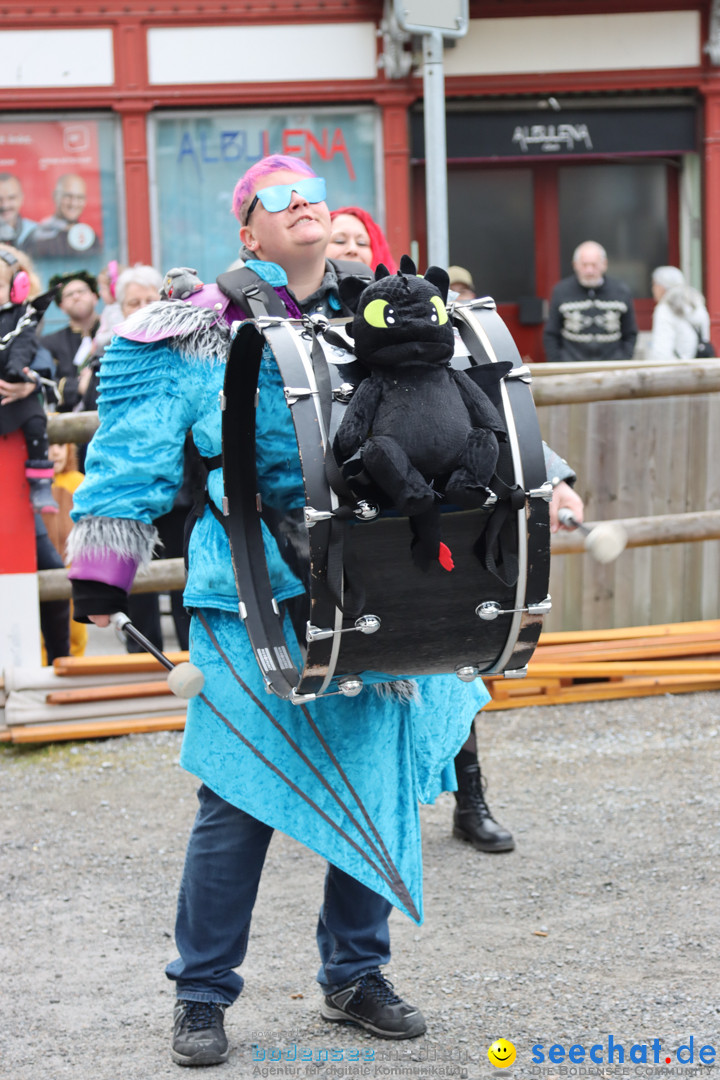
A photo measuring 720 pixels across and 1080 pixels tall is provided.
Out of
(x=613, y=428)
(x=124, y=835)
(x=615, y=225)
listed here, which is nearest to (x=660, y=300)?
(x=615, y=225)

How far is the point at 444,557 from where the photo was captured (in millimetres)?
2404

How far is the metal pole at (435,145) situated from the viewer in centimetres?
486

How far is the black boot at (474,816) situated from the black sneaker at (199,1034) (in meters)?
1.35

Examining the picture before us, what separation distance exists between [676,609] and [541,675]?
2.98 feet

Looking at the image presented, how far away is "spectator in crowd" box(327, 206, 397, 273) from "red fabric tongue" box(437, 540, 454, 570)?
1.82m

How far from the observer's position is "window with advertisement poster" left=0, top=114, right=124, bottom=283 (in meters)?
11.6

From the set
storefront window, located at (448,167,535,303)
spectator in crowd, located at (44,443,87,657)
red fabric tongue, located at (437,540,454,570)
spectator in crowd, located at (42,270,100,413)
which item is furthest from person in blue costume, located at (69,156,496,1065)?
storefront window, located at (448,167,535,303)

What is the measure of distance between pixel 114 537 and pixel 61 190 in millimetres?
9574

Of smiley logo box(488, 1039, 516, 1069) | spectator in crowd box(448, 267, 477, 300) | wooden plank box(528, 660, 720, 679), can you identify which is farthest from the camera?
spectator in crowd box(448, 267, 477, 300)

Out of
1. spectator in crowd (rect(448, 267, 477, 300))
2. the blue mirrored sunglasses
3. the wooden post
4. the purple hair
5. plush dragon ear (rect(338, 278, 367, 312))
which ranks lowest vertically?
the wooden post

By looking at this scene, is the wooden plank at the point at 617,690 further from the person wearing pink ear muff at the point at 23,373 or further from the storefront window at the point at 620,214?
the storefront window at the point at 620,214

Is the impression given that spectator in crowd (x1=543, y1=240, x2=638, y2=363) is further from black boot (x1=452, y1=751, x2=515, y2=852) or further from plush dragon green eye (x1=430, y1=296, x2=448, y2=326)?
plush dragon green eye (x1=430, y1=296, x2=448, y2=326)

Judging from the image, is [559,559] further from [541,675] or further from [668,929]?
[668,929]

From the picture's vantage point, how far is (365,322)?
7.78 feet
